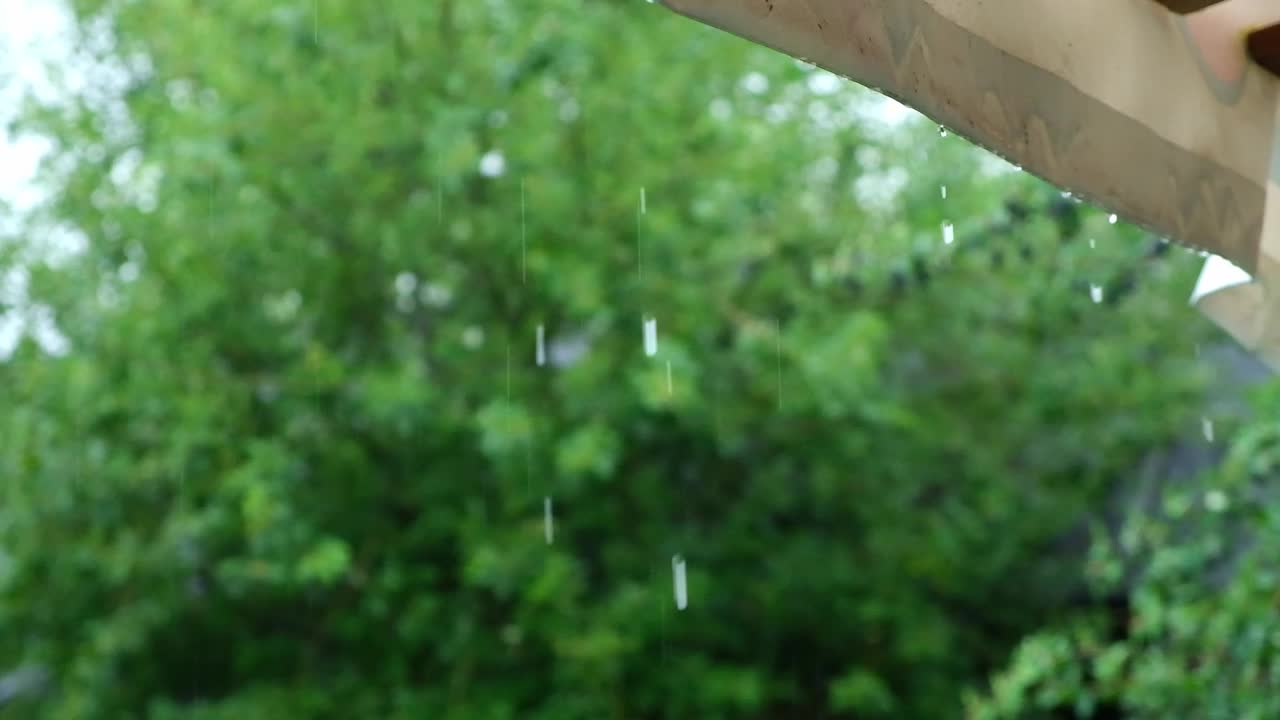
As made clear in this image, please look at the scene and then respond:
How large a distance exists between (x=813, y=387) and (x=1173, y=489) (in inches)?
40.4

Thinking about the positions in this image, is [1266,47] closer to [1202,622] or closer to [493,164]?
[1202,622]

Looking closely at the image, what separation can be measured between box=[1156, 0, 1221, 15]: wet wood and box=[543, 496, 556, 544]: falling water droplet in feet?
10.9

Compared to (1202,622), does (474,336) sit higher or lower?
higher

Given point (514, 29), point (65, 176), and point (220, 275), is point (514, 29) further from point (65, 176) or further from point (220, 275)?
point (65, 176)

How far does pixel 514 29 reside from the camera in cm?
410

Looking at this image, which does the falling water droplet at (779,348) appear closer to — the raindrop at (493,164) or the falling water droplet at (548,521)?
the falling water droplet at (548,521)

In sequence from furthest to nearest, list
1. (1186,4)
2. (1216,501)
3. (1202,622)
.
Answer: (1216,501), (1202,622), (1186,4)

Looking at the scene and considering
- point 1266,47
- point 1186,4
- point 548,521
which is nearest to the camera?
point 1186,4

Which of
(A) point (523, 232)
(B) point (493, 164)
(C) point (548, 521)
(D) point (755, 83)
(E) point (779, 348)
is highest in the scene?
(D) point (755, 83)

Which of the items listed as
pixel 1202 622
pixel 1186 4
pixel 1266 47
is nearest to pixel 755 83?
pixel 1202 622

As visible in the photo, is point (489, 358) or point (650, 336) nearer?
point (650, 336)

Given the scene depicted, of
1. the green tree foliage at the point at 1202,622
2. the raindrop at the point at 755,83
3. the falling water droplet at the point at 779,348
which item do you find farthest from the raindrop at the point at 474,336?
the green tree foliage at the point at 1202,622

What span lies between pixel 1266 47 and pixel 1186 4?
165mm

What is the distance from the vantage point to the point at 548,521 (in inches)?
169
